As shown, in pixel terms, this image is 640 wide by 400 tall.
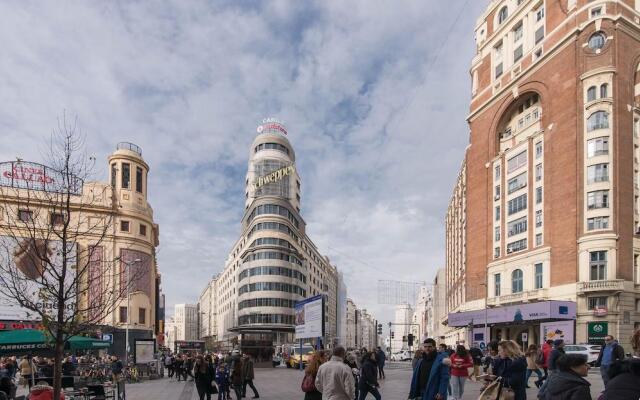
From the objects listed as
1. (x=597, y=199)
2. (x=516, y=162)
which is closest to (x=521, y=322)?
(x=597, y=199)

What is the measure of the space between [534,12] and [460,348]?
49780 millimetres

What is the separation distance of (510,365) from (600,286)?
126 feet

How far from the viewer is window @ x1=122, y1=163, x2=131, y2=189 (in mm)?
58469

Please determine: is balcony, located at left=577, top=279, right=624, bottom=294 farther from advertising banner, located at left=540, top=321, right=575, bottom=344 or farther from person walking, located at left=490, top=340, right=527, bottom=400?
person walking, located at left=490, top=340, right=527, bottom=400

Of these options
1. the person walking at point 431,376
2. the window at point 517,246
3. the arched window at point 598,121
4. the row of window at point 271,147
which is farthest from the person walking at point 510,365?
the row of window at point 271,147

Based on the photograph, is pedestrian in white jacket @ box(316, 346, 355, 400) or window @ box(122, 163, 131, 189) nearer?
pedestrian in white jacket @ box(316, 346, 355, 400)

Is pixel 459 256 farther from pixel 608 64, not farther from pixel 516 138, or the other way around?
pixel 608 64

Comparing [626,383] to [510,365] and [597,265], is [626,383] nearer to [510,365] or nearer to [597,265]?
[510,365]

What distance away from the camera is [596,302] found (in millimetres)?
42344

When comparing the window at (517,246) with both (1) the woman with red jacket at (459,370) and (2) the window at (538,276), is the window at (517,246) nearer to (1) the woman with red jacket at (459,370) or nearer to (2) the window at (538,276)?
(2) the window at (538,276)

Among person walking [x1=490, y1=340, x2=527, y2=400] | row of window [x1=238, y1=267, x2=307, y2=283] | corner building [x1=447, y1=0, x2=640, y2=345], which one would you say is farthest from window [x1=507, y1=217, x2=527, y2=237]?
row of window [x1=238, y1=267, x2=307, y2=283]

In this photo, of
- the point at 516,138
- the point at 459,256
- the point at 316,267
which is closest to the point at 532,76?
the point at 516,138

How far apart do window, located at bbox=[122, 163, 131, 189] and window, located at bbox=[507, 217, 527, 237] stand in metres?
41.0

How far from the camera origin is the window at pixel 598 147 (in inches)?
1732
